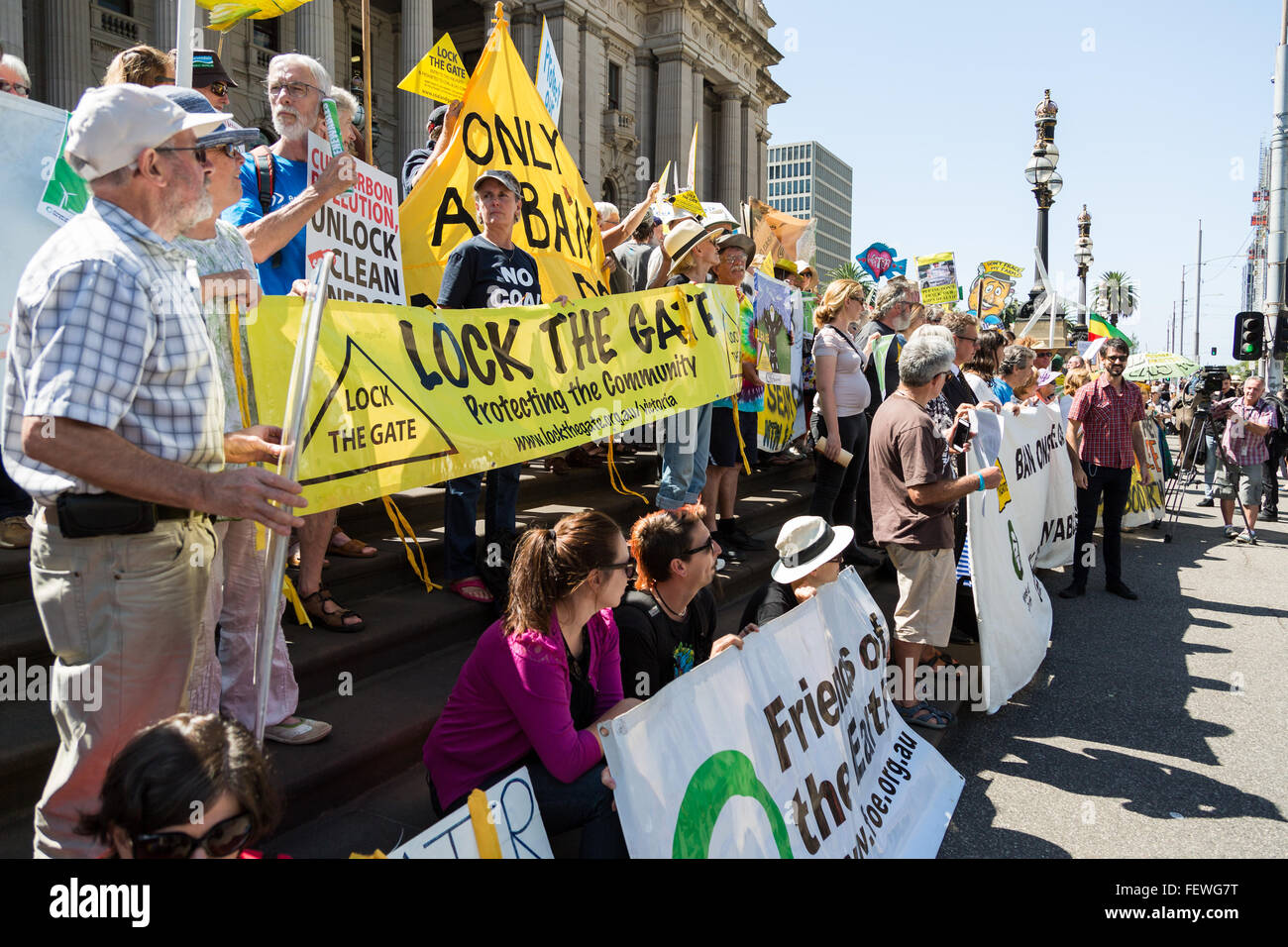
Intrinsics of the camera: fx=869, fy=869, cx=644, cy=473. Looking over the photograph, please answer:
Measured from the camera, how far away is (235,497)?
1.87 metres

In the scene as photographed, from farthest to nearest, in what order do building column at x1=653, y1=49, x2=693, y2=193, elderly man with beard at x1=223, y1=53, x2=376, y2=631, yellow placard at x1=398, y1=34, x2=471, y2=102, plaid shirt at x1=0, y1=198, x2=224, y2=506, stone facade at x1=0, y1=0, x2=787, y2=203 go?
1. building column at x1=653, y1=49, x2=693, y2=193
2. stone facade at x1=0, y1=0, x2=787, y2=203
3. yellow placard at x1=398, y1=34, x2=471, y2=102
4. elderly man with beard at x1=223, y1=53, x2=376, y2=631
5. plaid shirt at x1=0, y1=198, x2=224, y2=506

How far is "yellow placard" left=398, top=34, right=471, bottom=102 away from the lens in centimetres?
609

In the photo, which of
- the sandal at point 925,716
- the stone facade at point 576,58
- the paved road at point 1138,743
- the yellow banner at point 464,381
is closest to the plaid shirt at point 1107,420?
the paved road at point 1138,743

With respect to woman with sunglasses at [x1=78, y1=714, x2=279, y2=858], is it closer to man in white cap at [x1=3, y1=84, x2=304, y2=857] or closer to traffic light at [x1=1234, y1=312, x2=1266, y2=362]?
man in white cap at [x1=3, y1=84, x2=304, y2=857]

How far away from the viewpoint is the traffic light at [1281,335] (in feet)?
A: 50.9

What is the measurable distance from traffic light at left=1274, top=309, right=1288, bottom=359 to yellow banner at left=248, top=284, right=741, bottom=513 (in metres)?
14.9

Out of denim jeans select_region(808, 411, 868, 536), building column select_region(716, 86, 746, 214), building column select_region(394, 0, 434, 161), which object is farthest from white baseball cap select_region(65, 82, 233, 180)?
building column select_region(716, 86, 746, 214)

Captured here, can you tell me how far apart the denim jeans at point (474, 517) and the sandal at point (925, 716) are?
2240 mm

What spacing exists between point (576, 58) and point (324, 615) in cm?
3646

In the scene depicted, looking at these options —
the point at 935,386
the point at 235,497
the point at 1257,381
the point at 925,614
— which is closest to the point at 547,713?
the point at 235,497

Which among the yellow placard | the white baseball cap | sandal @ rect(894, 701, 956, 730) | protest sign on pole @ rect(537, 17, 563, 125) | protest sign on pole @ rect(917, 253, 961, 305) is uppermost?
protest sign on pole @ rect(537, 17, 563, 125)

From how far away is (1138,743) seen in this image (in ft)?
15.2

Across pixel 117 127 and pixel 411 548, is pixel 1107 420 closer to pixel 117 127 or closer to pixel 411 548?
pixel 411 548
